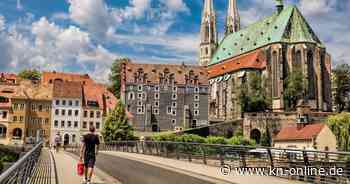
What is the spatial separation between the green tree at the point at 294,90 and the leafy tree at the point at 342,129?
31.1 meters

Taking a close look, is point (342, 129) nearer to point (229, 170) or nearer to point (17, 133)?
point (229, 170)

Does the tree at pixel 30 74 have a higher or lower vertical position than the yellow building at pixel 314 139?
higher

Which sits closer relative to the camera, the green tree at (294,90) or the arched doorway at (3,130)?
the arched doorway at (3,130)

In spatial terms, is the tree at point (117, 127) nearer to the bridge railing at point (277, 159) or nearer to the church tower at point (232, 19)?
the bridge railing at point (277, 159)

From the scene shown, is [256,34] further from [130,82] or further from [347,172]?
[347,172]

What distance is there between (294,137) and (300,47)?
39.1 metres

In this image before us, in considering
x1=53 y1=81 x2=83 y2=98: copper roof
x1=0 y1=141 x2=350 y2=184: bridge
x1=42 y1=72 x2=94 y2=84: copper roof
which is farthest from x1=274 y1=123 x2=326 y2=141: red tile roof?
x1=42 y1=72 x2=94 y2=84: copper roof

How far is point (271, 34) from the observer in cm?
10275

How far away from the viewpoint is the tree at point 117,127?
6506cm

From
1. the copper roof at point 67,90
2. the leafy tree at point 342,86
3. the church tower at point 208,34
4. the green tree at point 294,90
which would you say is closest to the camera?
the copper roof at point 67,90

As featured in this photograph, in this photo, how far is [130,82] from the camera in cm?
9200

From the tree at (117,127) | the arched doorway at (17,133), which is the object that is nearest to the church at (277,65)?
the tree at (117,127)

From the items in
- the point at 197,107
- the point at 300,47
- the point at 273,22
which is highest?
the point at 273,22

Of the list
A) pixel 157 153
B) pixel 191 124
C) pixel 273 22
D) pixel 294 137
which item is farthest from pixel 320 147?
pixel 273 22
